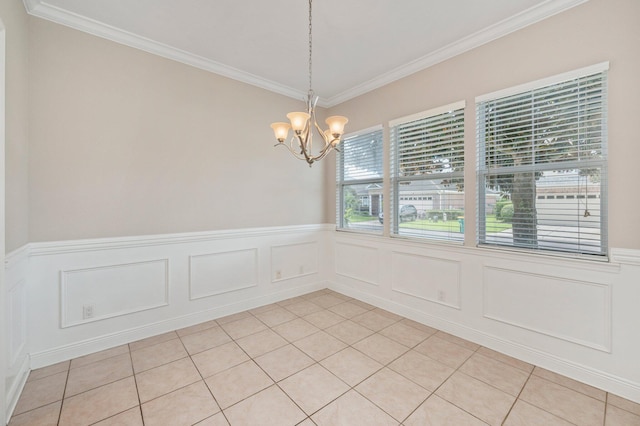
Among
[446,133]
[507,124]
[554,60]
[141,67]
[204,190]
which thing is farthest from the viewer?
[204,190]

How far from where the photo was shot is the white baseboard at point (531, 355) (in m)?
1.90

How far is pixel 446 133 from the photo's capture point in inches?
111

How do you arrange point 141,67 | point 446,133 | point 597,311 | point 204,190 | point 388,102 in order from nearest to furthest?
point 597,311
point 141,67
point 446,133
point 204,190
point 388,102

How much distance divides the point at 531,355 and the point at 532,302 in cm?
44

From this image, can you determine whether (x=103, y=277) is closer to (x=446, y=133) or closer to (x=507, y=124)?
(x=446, y=133)

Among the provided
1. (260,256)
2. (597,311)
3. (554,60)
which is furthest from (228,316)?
(554,60)

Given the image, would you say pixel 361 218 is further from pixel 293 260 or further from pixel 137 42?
pixel 137 42

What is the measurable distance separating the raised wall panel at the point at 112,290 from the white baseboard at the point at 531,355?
2584 mm

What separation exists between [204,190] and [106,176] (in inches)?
34.1

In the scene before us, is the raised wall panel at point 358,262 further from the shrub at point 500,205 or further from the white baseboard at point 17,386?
the white baseboard at point 17,386

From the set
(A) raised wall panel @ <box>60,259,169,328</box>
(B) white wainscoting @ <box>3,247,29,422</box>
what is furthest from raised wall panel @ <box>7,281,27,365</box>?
(A) raised wall panel @ <box>60,259,169,328</box>

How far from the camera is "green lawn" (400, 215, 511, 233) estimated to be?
8.14ft

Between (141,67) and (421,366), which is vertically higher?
(141,67)

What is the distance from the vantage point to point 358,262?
12.3ft
